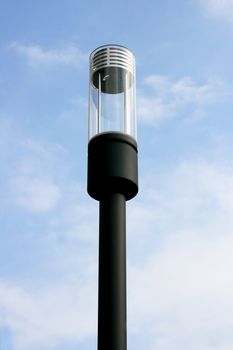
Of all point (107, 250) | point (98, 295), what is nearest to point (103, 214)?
point (107, 250)

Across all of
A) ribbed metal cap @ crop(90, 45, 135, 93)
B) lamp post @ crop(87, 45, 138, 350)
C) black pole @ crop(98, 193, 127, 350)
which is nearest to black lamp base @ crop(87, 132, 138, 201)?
lamp post @ crop(87, 45, 138, 350)

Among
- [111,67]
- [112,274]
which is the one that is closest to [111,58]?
[111,67]

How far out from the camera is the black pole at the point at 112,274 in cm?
674

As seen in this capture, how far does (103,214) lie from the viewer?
733 cm

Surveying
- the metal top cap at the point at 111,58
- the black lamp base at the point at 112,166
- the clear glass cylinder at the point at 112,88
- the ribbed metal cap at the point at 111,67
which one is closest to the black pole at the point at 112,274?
the black lamp base at the point at 112,166

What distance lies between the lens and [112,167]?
7.41 meters

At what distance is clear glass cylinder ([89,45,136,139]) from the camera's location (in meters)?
7.91

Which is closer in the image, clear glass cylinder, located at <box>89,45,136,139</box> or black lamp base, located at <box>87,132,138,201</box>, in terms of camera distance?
black lamp base, located at <box>87,132,138,201</box>

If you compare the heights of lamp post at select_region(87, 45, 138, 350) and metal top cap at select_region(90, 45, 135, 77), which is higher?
metal top cap at select_region(90, 45, 135, 77)

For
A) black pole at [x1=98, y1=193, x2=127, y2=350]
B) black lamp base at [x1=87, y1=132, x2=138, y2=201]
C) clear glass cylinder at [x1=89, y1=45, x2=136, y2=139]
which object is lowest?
black pole at [x1=98, y1=193, x2=127, y2=350]

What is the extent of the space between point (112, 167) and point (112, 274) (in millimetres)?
1264

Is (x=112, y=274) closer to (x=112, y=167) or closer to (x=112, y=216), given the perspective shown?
(x=112, y=216)

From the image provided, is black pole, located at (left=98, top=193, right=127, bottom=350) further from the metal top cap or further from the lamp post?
the metal top cap

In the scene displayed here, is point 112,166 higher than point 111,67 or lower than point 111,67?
lower
